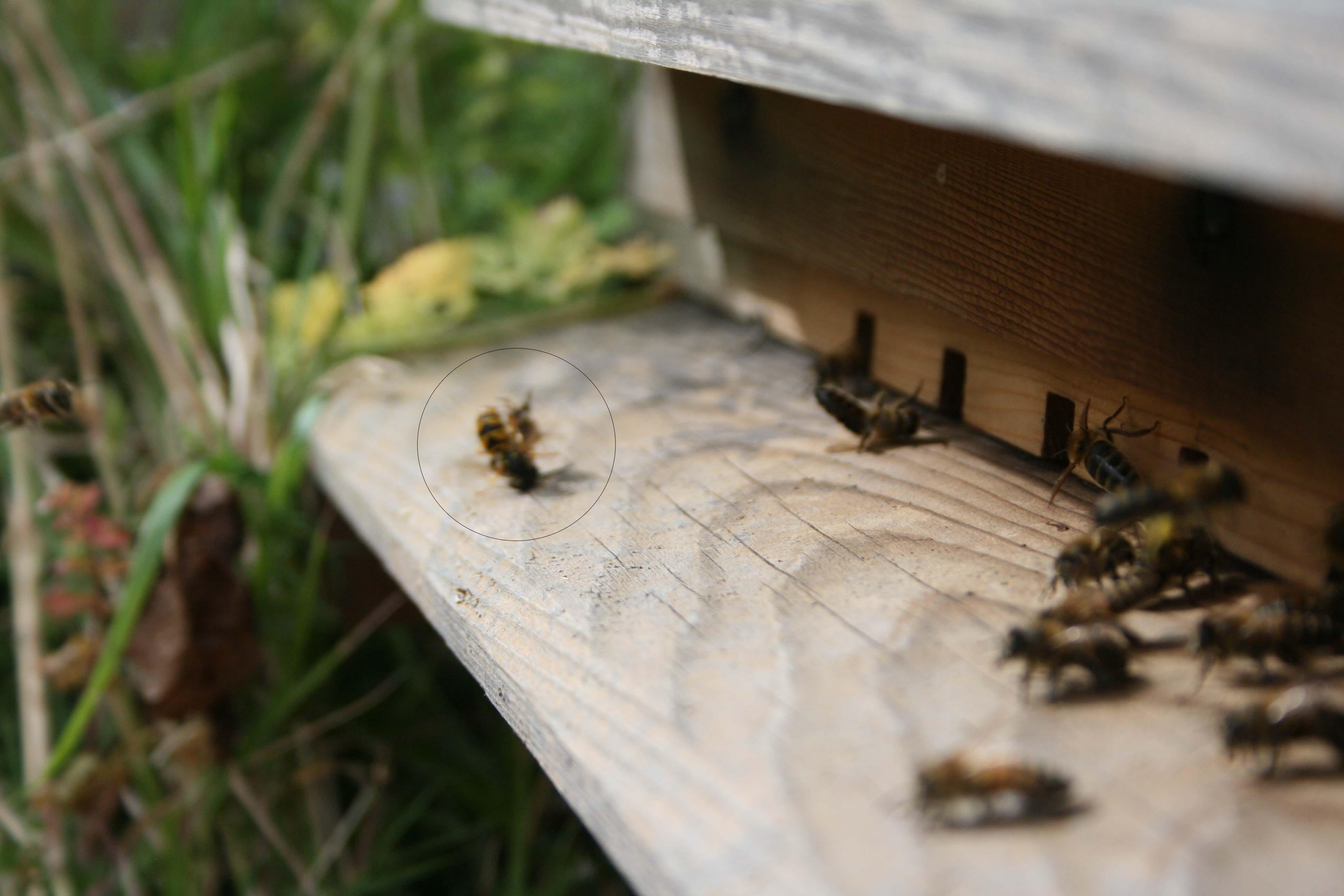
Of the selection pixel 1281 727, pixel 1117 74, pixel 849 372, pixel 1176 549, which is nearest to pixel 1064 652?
pixel 1281 727

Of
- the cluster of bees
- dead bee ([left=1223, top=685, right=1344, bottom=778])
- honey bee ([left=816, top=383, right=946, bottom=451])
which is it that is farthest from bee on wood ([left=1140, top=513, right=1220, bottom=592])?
honey bee ([left=816, top=383, right=946, bottom=451])

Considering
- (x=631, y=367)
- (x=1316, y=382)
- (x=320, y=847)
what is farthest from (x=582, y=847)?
(x=1316, y=382)

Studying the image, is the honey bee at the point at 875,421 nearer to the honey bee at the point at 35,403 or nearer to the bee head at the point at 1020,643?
the bee head at the point at 1020,643

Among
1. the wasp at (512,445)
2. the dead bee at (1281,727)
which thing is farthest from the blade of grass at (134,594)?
the dead bee at (1281,727)

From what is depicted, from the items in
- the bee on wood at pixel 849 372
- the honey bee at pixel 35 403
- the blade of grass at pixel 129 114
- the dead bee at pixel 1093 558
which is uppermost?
the blade of grass at pixel 129 114

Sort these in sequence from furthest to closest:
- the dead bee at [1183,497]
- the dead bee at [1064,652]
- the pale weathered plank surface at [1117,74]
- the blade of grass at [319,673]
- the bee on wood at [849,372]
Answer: the blade of grass at [319,673], the bee on wood at [849,372], the dead bee at [1183,497], the dead bee at [1064,652], the pale weathered plank surface at [1117,74]

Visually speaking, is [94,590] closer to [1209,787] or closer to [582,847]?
[582,847]

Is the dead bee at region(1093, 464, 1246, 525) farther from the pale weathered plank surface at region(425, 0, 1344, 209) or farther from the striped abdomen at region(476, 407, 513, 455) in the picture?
the striped abdomen at region(476, 407, 513, 455)
